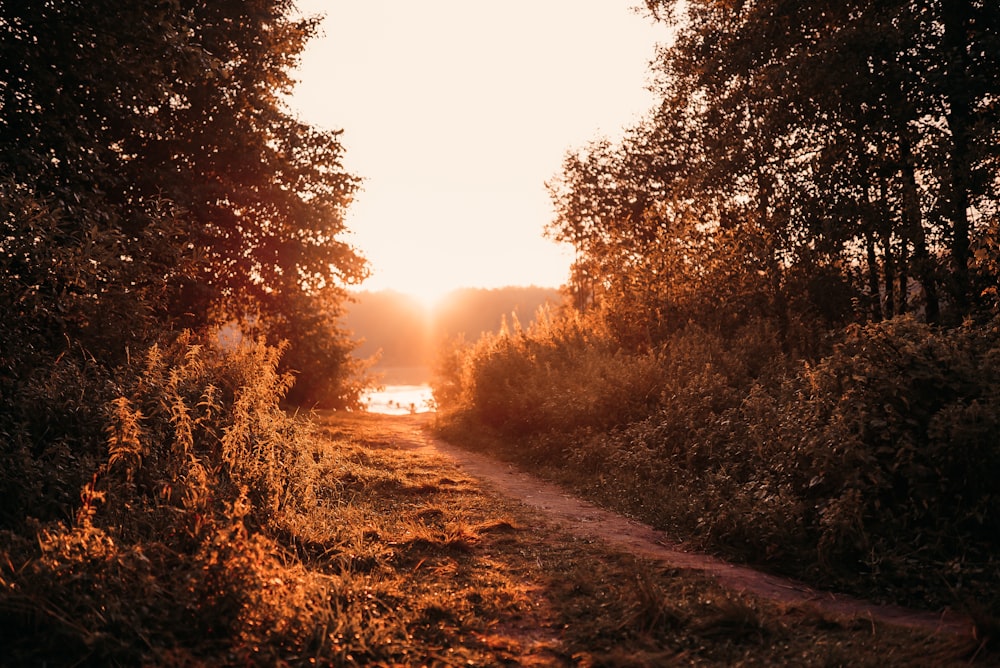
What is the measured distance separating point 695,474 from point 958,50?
27.5ft

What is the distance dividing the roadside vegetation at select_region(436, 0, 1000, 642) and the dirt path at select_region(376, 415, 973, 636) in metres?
0.25

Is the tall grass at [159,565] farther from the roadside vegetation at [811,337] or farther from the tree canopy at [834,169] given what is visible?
the tree canopy at [834,169]

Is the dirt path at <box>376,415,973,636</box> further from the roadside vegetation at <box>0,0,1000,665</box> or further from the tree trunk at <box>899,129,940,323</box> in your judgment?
the tree trunk at <box>899,129,940,323</box>

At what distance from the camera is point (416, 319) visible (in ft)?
274

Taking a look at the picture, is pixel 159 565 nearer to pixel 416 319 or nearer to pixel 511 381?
pixel 511 381

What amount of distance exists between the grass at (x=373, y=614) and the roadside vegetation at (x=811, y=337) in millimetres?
1213

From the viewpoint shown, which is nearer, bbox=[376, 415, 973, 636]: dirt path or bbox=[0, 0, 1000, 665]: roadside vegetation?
bbox=[0, 0, 1000, 665]: roadside vegetation

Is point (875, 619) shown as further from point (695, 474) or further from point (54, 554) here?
point (54, 554)

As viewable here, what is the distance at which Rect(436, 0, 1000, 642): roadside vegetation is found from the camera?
19.0ft

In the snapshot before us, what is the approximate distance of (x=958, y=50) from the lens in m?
11.1

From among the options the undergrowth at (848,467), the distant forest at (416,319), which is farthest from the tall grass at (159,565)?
the distant forest at (416,319)

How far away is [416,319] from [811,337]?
72.2 meters

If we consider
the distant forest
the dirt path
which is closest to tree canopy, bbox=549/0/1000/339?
the dirt path

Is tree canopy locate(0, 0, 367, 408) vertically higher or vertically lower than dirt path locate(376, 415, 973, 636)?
higher
